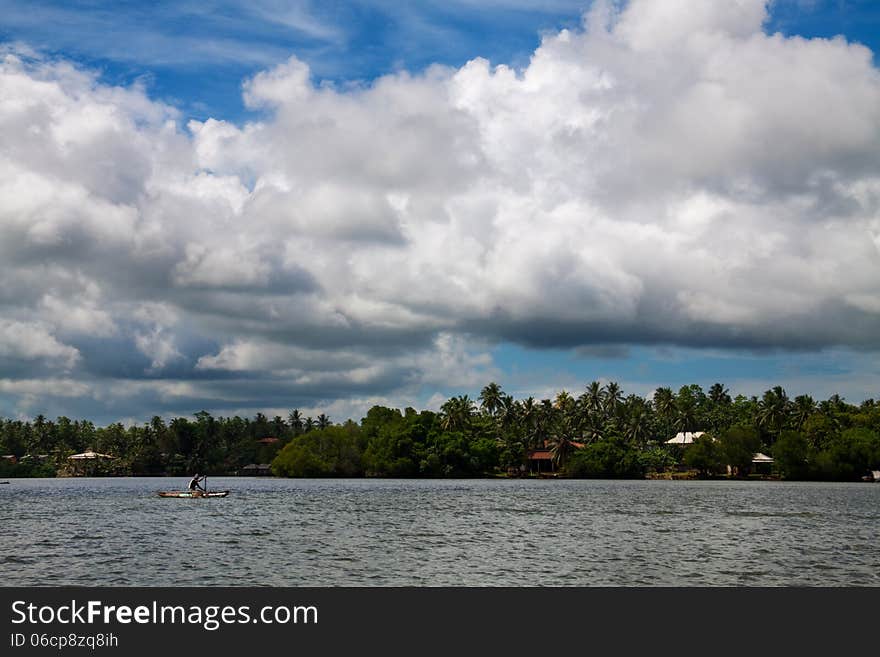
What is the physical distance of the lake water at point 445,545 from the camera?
135 ft

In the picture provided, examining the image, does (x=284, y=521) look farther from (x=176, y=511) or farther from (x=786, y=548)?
(x=786, y=548)

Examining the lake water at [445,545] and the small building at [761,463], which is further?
the small building at [761,463]

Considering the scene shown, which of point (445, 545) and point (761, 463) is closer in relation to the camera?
point (445, 545)

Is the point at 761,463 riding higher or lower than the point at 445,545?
higher

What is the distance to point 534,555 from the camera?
1940 inches

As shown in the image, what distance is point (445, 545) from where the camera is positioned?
5431 centimetres

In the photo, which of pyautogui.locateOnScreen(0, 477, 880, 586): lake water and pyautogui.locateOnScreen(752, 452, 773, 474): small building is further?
pyautogui.locateOnScreen(752, 452, 773, 474): small building

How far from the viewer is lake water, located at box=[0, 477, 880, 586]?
4119 cm
